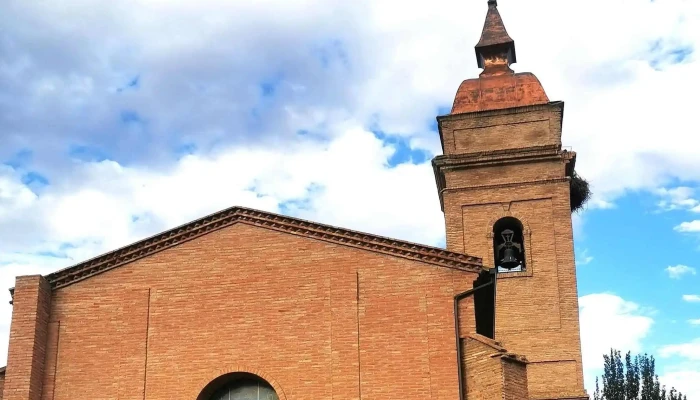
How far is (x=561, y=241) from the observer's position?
22.0 m

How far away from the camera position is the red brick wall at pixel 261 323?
15.5 metres

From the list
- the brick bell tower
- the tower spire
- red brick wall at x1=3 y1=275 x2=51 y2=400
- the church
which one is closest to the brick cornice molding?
the church

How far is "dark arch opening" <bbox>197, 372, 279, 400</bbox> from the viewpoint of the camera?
15859 millimetres

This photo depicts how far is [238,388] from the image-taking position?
1609 centimetres

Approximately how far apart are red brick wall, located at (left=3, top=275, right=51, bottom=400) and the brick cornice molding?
0.36 metres

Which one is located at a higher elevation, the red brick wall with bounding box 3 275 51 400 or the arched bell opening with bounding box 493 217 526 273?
the arched bell opening with bounding box 493 217 526 273

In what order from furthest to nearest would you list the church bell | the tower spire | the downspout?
the tower spire, the church bell, the downspout

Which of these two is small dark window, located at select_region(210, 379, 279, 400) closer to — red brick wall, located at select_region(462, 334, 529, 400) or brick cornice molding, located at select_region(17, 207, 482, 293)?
brick cornice molding, located at select_region(17, 207, 482, 293)

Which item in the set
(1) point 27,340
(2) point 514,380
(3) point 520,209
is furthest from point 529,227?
(1) point 27,340

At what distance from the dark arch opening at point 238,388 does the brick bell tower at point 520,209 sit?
703 cm

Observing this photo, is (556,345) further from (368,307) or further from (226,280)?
(226,280)

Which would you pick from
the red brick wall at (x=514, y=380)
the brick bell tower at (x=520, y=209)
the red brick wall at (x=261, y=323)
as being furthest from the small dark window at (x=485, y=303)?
the brick bell tower at (x=520, y=209)

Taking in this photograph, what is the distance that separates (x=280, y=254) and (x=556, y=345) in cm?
821

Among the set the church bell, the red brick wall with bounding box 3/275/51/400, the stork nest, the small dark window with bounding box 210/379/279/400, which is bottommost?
the small dark window with bounding box 210/379/279/400
